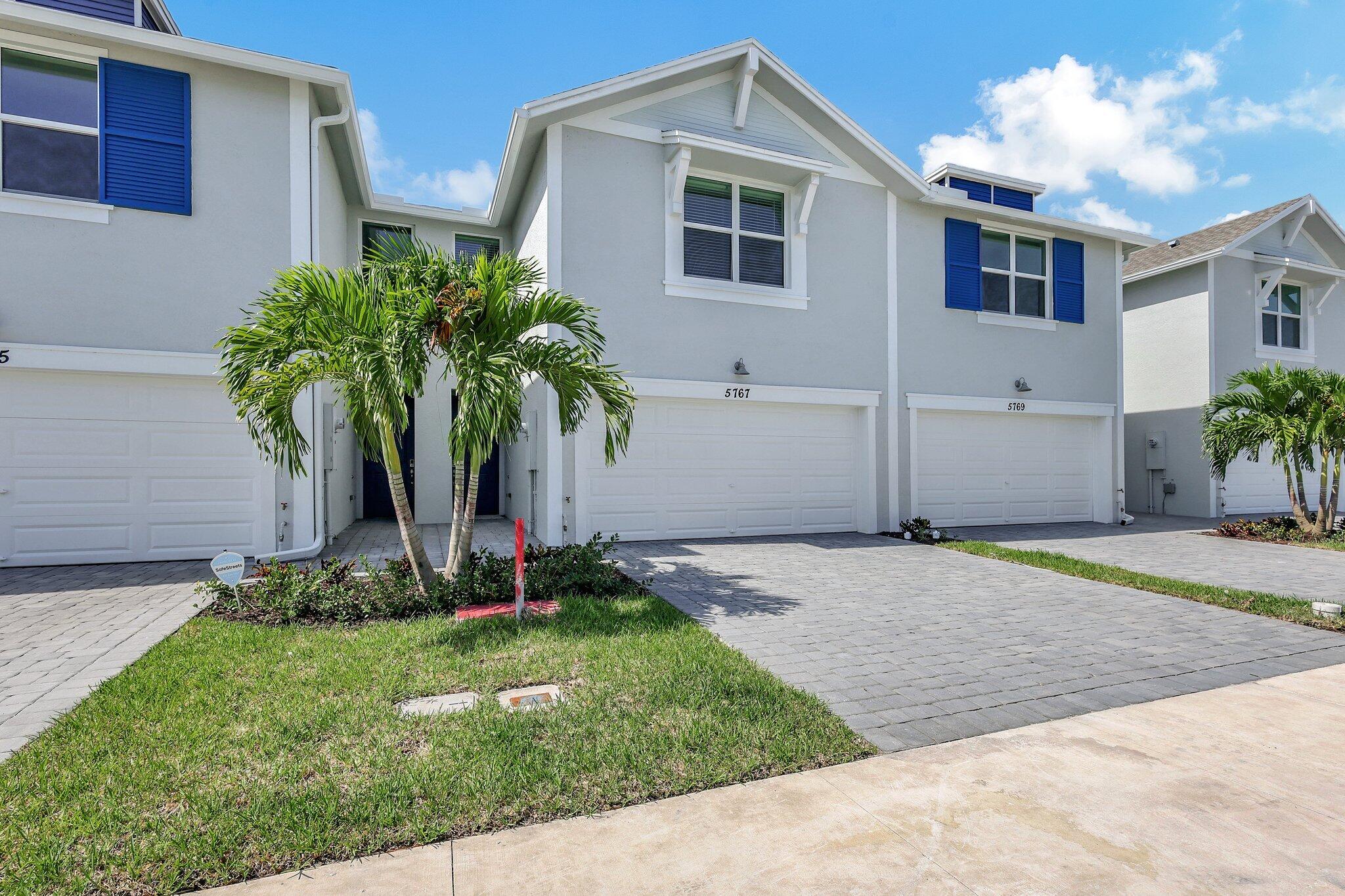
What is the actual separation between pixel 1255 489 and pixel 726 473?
13.3 meters

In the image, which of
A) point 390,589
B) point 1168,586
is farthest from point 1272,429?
point 390,589

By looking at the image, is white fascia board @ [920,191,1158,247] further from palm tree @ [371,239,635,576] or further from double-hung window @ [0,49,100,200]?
double-hung window @ [0,49,100,200]

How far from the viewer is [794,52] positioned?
10945mm

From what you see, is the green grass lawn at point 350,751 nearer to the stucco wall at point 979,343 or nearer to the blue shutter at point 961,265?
the stucco wall at point 979,343

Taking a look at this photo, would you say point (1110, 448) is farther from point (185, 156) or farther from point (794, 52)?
point (185, 156)

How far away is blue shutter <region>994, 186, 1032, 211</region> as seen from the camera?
46.1ft

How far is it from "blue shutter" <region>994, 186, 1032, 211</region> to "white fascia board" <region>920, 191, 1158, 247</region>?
4.87 ft

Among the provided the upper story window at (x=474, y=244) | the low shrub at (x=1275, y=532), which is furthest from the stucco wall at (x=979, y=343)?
the upper story window at (x=474, y=244)

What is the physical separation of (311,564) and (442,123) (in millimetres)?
7578

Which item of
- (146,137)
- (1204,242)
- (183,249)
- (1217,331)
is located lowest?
(183,249)

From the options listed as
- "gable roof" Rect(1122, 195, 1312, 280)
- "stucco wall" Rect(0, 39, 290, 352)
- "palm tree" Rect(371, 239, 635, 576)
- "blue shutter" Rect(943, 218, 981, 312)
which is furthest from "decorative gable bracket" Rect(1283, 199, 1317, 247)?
"stucco wall" Rect(0, 39, 290, 352)

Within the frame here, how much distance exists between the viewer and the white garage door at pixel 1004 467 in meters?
12.0

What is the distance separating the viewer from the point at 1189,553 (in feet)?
31.5

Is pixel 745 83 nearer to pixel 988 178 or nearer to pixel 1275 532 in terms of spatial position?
pixel 988 178
